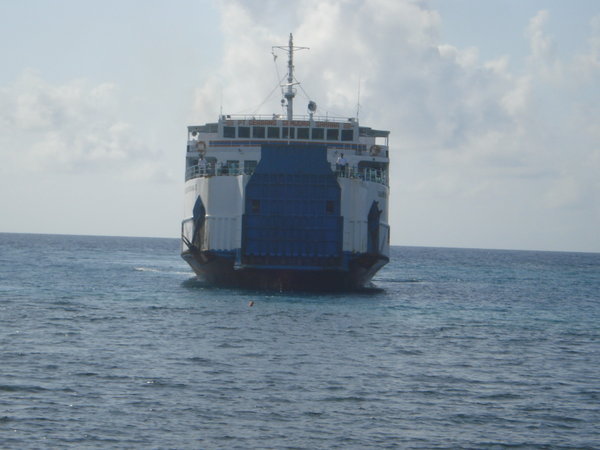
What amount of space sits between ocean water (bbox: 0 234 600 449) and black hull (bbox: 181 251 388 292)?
138cm

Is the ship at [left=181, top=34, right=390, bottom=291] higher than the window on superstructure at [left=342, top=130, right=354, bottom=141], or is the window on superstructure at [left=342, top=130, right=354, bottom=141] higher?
the window on superstructure at [left=342, top=130, right=354, bottom=141]

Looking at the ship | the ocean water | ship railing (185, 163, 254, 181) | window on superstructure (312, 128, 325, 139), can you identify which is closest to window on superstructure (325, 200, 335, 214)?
the ship

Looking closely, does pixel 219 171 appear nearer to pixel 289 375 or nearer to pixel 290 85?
pixel 290 85

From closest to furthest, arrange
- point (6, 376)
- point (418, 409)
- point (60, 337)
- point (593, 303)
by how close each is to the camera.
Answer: point (418, 409) < point (6, 376) < point (60, 337) < point (593, 303)

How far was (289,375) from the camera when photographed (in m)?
23.8

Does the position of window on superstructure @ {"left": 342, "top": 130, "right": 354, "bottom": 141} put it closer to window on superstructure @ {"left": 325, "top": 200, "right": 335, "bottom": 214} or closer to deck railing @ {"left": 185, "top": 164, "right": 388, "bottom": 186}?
deck railing @ {"left": 185, "top": 164, "right": 388, "bottom": 186}

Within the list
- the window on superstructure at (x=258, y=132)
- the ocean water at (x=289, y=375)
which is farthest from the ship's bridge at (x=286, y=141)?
the ocean water at (x=289, y=375)

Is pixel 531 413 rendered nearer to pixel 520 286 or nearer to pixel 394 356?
pixel 394 356

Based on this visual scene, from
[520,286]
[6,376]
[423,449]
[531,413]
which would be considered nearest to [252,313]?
[6,376]

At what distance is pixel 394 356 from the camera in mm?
27891

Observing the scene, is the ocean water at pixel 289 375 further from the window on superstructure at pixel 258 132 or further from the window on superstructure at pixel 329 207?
the window on superstructure at pixel 258 132

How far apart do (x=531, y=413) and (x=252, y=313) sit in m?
17.7

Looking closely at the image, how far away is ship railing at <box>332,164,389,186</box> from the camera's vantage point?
46.6m

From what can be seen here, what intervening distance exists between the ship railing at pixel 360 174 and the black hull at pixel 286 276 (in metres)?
3.97
